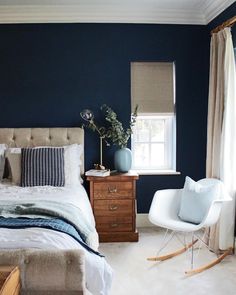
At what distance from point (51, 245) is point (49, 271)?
201 millimetres

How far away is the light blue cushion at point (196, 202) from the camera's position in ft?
10.9

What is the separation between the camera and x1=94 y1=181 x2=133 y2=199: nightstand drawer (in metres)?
3.96

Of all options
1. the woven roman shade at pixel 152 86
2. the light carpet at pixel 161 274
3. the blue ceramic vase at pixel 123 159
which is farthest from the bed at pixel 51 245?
the woven roman shade at pixel 152 86

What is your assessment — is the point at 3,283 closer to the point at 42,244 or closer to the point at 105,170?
the point at 42,244

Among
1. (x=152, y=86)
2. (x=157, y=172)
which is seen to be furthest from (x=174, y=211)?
(x=152, y=86)

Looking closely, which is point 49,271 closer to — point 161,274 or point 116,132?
point 161,274

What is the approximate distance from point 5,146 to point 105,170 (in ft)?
3.89

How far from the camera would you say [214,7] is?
12.8 ft

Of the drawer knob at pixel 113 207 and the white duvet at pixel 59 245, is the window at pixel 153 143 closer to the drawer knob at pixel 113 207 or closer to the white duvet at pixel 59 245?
the drawer knob at pixel 113 207

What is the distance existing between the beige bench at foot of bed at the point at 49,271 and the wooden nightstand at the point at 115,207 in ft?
6.82

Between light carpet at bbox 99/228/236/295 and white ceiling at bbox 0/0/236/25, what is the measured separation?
2.63m

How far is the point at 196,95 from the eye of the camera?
4.43 meters

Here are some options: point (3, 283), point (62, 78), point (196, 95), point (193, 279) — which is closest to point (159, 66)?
point (196, 95)

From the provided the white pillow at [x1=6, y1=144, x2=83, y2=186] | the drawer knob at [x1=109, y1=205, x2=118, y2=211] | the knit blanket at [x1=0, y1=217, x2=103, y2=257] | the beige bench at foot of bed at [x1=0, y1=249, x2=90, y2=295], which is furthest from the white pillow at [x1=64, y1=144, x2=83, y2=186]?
the beige bench at foot of bed at [x1=0, y1=249, x2=90, y2=295]
